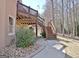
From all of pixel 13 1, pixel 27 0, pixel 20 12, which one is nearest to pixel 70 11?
pixel 27 0

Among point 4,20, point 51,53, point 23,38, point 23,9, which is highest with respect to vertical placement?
point 23,9

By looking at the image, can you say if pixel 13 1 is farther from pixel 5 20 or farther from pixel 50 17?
pixel 50 17

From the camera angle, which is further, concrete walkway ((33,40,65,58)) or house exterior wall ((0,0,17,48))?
house exterior wall ((0,0,17,48))

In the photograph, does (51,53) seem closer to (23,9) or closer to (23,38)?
(23,38)

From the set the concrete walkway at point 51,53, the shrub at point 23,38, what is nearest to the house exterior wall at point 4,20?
the shrub at point 23,38

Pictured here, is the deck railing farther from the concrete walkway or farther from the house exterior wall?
the concrete walkway

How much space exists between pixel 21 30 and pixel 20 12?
20.8 ft

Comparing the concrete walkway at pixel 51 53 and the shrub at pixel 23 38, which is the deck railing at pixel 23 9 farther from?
the concrete walkway at pixel 51 53

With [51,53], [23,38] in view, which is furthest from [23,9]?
[51,53]

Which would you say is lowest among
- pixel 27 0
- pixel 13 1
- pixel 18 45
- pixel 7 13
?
pixel 18 45

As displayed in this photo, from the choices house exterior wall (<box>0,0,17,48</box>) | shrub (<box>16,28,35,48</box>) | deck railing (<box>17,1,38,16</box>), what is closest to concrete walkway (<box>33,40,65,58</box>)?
shrub (<box>16,28,35,48</box>)

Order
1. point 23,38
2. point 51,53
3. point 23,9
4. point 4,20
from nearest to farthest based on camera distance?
point 51,53 < point 4,20 < point 23,38 < point 23,9

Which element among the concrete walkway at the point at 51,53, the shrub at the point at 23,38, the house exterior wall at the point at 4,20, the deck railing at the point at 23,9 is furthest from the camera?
the deck railing at the point at 23,9

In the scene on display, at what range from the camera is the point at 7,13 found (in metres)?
15.2
